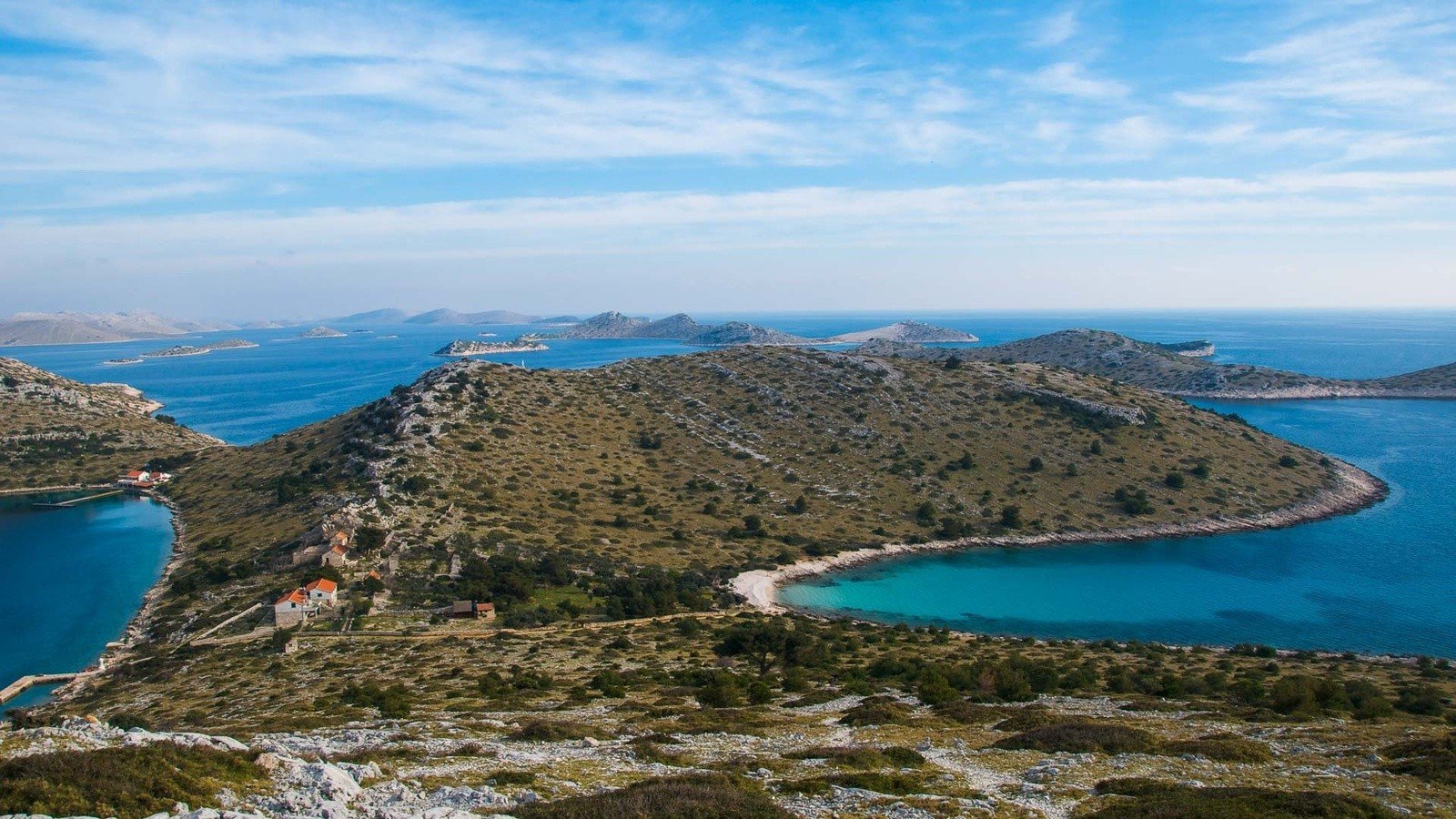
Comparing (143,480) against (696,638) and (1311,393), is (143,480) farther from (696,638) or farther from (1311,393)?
(1311,393)

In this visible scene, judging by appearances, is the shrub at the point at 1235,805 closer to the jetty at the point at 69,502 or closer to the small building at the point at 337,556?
the small building at the point at 337,556

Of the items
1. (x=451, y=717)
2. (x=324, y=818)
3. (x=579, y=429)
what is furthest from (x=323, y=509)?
(x=324, y=818)

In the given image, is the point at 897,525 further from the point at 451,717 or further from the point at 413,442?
the point at 451,717

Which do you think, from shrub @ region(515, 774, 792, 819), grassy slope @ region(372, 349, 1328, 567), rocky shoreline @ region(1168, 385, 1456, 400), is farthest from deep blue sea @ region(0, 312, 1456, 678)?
rocky shoreline @ region(1168, 385, 1456, 400)

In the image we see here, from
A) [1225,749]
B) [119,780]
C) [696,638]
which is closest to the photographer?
[119,780]

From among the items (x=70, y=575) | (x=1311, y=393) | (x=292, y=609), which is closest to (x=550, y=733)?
(x=292, y=609)

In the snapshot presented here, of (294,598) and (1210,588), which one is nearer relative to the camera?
(294,598)

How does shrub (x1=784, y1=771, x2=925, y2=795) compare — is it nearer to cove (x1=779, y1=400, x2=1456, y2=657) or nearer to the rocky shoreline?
cove (x1=779, y1=400, x2=1456, y2=657)
